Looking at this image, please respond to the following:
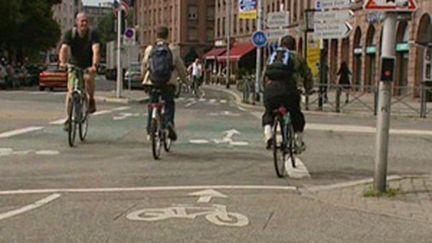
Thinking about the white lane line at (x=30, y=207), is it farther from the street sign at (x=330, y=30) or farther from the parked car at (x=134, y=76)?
the parked car at (x=134, y=76)

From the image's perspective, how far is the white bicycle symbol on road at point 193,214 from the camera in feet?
24.5

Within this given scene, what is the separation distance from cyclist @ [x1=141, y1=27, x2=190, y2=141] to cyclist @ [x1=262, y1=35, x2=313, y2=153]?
1.91 meters

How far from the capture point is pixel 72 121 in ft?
42.5

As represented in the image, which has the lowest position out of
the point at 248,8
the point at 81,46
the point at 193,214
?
the point at 193,214

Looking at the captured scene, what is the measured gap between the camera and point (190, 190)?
913 cm

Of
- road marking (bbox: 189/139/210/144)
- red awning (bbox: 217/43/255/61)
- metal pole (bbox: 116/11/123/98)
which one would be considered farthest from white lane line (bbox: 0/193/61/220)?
red awning (bbox: 217/43/255/61)

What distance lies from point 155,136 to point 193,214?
4029 mm

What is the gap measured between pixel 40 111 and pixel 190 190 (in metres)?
13.2

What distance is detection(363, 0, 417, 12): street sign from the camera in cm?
890

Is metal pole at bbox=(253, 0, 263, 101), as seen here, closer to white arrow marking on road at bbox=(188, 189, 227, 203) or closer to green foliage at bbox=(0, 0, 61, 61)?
white arrow marking on road at bbox=(188, 189, 227, 203)

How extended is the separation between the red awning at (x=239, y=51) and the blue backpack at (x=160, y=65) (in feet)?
213

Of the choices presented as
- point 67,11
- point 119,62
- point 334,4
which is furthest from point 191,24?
point 334,4

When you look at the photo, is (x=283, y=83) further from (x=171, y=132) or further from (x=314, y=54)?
(x=314, y=54)

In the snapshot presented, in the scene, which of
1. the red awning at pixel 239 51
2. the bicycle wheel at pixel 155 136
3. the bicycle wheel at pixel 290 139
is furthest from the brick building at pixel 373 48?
the bicycle wheel at pixel 290 139
